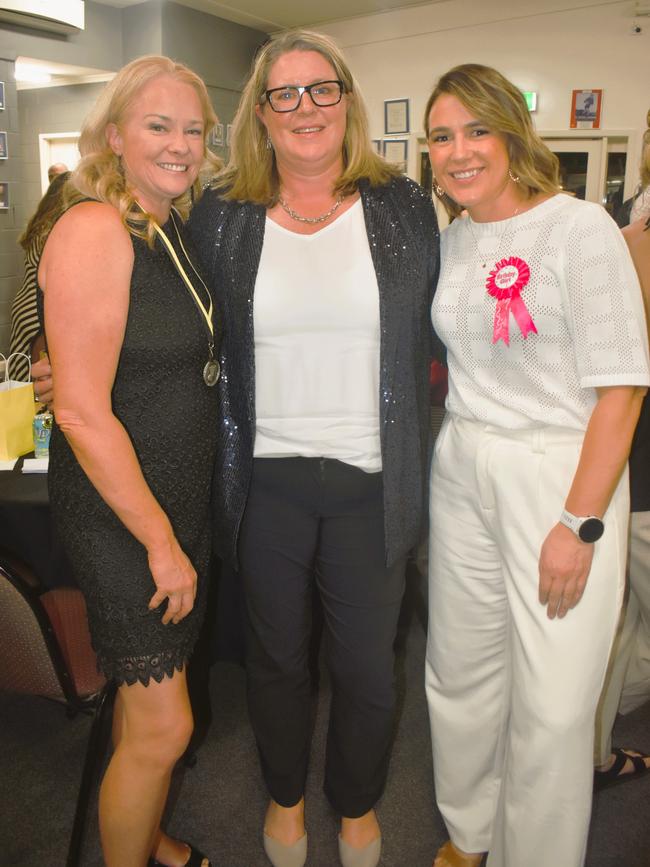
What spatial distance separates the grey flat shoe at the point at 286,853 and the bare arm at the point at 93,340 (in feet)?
3.04

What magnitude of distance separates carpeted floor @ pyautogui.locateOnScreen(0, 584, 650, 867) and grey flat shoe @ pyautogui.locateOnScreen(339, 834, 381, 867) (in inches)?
1.8

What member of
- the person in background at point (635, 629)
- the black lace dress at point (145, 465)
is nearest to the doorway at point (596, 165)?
the person in background at point (635, 629)

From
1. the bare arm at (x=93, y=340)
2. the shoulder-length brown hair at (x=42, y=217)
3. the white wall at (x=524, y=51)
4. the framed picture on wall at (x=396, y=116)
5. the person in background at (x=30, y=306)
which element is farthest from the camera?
the framed picture on wall at (x=396, y=116)

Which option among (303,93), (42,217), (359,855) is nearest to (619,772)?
(359,855)

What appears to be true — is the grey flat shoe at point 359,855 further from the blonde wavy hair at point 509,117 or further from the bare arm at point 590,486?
the blonde wavy hair at point 509,117

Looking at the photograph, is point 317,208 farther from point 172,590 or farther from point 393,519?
point 172,590

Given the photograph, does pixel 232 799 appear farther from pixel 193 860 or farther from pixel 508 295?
pixel 508 295

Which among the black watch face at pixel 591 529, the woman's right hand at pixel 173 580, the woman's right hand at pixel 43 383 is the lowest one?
the woman's right hand at pixel 173 580

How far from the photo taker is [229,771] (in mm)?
2088

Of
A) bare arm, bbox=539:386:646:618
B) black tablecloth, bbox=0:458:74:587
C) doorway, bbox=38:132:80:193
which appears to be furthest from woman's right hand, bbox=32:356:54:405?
doorway, bbox=38:132:80:193

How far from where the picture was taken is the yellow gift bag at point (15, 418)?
2.24 meters

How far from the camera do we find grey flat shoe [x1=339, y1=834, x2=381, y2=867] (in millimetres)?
1742

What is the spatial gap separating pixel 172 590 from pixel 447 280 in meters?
0.82

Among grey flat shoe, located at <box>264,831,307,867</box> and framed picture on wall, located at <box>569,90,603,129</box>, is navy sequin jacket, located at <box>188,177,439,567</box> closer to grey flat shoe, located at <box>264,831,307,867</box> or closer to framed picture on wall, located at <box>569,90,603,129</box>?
grey flat shoe, located at <box>264,831,307,867</box>
